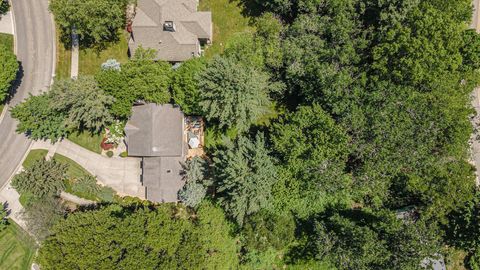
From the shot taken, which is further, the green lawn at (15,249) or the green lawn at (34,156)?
the green lawn at (34,156)

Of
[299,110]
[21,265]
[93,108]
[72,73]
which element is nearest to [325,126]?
[299,110]

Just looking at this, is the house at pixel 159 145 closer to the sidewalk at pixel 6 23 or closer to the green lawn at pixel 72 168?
the green lawn at pixel 72 168

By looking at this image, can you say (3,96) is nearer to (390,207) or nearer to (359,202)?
(359,202)

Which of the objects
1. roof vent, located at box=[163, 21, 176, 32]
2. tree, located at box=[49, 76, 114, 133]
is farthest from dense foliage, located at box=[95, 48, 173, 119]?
roof vent, located at box=[163, 21, 176, 32]

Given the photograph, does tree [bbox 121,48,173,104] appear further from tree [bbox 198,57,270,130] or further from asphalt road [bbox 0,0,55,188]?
asphalt road [bbox 0,0,55,188]

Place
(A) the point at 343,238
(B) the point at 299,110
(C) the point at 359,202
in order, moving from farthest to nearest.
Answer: (C) the point at 359,202 → (B) the point at 299,110 → (A) the point at 343,238

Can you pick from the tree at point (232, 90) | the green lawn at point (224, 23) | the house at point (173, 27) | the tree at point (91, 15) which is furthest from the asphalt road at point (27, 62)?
the tree at point (232, 90)
